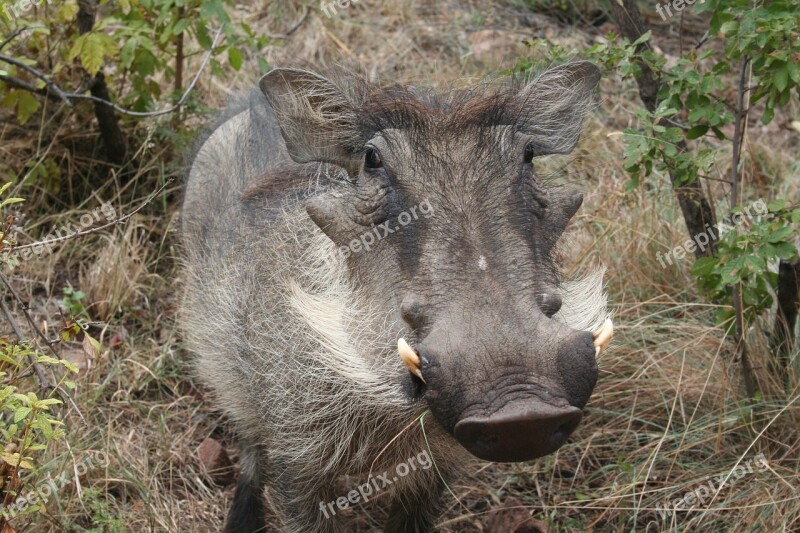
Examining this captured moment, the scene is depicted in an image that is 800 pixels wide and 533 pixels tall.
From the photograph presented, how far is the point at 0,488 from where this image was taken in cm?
294

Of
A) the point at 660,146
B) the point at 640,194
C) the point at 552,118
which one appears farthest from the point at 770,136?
the point at 552,118

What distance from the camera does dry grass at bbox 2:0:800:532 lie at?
145 inches

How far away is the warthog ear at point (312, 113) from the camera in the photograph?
9.81ft

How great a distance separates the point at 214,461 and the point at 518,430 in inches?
96.5

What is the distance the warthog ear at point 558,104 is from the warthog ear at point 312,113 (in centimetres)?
57

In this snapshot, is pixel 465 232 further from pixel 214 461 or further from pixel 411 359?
pixel 214 461

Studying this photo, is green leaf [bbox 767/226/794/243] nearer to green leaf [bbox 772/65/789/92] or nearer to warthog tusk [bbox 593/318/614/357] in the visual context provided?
green leaf [bbox 772/65/789/92]

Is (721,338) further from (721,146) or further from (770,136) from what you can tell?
(770,136)

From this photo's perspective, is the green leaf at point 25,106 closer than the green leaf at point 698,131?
No

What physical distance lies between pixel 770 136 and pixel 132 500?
4698mm

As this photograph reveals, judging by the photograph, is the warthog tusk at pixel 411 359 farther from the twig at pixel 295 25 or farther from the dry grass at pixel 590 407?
the twig at pixel 295 25

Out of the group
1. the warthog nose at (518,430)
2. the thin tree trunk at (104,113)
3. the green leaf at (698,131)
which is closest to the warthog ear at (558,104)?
the green leaf at (698,131)

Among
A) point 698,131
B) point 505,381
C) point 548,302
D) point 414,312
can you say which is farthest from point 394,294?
point 698,131

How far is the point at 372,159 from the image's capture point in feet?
9.20
